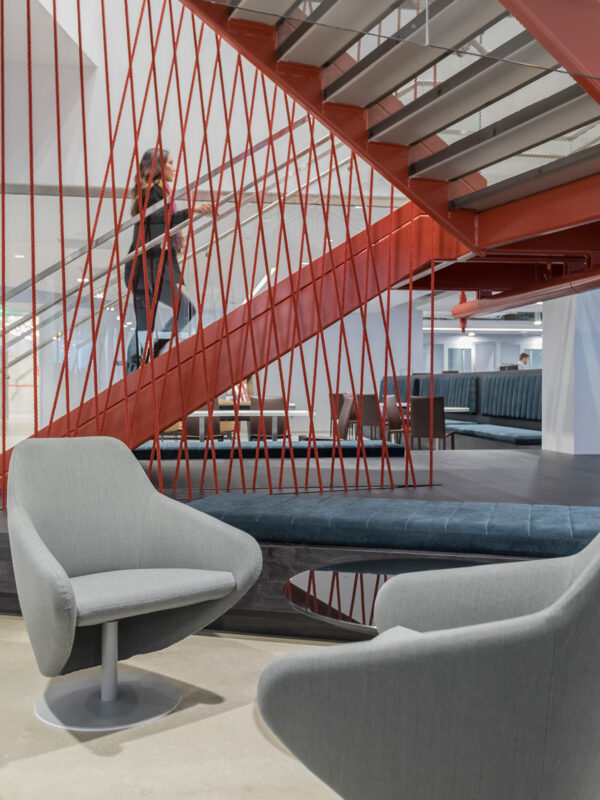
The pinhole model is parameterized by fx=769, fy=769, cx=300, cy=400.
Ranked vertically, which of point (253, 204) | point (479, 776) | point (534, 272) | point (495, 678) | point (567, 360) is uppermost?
point (253, 204)

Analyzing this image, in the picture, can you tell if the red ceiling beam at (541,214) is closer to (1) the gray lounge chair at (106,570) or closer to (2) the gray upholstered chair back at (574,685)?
(1) the gray lounge chair at (106,570)

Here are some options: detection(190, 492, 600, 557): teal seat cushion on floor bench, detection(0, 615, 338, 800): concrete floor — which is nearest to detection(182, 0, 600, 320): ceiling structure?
detection(190, 492, 600, 557): teal seat cushion on floor bench

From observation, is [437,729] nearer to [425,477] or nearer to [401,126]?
[401,126]

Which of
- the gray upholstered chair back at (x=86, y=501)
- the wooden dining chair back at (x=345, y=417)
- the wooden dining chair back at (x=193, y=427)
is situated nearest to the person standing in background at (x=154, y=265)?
the gray upholstered chair back at (x=86, y=501)

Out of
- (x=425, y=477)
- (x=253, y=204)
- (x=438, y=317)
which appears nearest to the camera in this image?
(x=425, y=477)

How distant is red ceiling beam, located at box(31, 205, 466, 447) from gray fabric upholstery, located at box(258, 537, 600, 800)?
9.49 feet

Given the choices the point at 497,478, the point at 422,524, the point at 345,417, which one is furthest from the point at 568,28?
the point at 345,417

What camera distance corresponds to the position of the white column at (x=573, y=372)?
613cm

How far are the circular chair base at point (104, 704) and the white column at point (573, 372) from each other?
15.0ft

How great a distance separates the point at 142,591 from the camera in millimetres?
2248

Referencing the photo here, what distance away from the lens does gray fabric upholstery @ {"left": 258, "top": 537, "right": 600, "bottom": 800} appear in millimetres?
1191

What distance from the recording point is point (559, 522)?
2943 millimetres

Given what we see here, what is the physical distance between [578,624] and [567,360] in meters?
5.37

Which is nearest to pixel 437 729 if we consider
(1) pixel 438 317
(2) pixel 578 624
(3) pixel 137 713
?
(2) pixel 578 624
